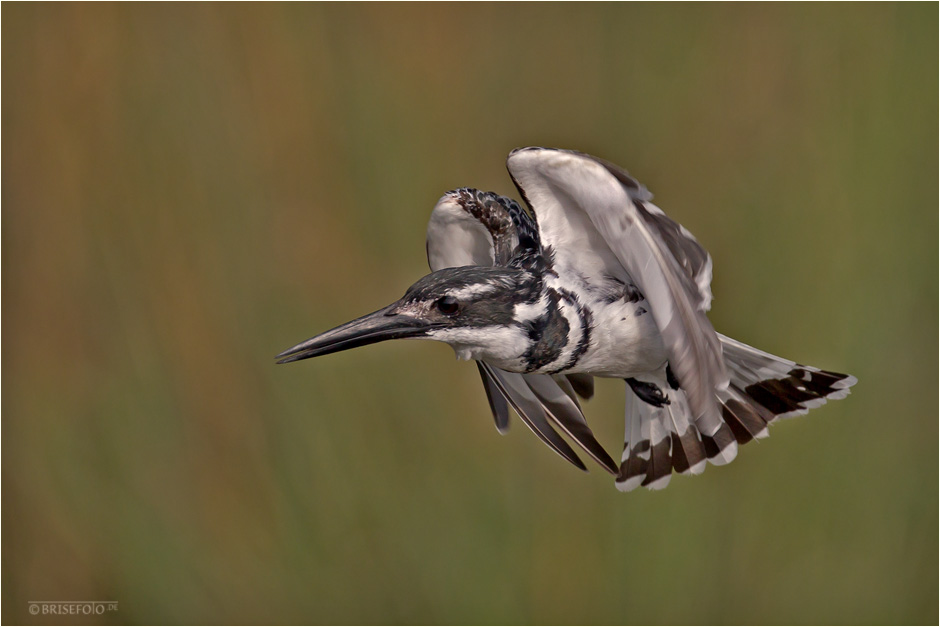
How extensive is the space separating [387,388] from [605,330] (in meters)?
0.79

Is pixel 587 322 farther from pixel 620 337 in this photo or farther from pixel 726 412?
pixel 726 412

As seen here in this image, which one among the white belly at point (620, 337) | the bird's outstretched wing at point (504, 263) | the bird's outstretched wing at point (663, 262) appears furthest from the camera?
the bird's outstretched wing at point (504, 263)

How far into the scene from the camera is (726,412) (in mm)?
1524

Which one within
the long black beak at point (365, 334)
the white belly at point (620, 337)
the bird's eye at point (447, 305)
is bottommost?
the white belly at point (620, 337)

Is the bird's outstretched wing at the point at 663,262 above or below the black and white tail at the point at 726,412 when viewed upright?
above

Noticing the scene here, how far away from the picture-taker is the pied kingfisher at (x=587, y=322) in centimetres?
108

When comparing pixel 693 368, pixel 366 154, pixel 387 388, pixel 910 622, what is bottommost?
pixel 910 622

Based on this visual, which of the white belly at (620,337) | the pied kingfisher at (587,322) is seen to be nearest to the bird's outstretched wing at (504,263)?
the pied kingfisher at (587,322)

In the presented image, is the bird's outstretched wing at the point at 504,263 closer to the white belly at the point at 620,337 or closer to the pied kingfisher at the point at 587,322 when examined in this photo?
the pied kingfisher at the point at 587,322

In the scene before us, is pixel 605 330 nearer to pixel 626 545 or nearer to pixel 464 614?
pixel 626 545

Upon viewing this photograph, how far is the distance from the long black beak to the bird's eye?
25 millimetres

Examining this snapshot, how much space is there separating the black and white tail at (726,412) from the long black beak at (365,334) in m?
0.53

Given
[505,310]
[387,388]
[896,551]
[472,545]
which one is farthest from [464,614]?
[505,310]

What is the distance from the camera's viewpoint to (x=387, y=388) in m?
1.92
